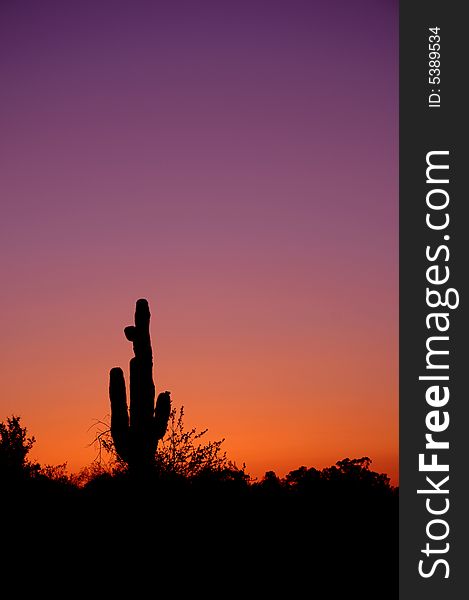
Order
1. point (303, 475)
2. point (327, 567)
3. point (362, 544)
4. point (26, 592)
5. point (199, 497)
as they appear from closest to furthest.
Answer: point (26, 592) → point (327, 567) → point (362, 544) → point (199, 497) → point (303, 475)

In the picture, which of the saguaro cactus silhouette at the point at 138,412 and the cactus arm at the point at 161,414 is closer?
the saguaro cactus silhouette at the point at 138,412

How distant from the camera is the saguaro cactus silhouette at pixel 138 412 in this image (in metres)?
29.2

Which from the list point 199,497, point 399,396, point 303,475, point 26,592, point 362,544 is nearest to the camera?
point 399,396

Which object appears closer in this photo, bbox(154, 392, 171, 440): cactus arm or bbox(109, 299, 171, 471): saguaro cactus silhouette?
bbox(109, 299, 171, 471): saguaro cactus silhouette

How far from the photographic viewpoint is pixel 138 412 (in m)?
29.2

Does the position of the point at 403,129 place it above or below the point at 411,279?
above

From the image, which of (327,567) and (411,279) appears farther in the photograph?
(327,567)

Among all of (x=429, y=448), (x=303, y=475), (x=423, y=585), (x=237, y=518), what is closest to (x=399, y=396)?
(x=429, y=448)

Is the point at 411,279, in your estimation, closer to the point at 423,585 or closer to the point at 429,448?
the point at 429,448

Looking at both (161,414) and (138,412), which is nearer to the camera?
(138,412)

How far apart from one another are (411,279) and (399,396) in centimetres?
207

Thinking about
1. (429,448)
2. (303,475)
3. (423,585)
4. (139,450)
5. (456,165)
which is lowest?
(423,585)

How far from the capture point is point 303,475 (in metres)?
58.6

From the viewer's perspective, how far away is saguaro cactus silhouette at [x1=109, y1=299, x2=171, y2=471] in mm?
29250
